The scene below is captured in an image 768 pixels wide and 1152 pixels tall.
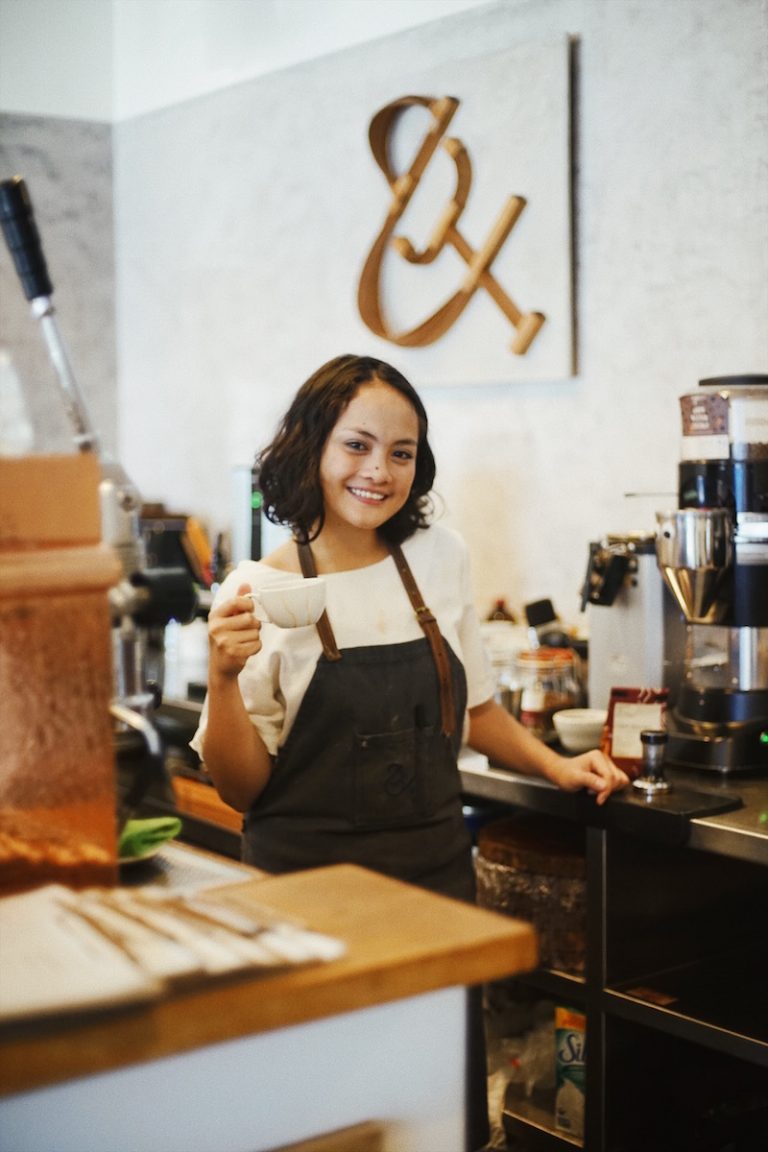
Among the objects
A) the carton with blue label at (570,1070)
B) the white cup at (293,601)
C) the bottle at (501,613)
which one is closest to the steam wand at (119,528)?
the white cup at (293,601)

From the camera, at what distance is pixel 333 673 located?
2.20 m

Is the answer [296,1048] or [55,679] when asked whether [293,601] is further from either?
[296,1048]

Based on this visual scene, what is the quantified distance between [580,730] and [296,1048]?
5.12 feet

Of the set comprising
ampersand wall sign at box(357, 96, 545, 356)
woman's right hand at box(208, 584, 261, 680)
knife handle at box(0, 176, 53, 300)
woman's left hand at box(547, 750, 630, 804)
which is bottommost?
woman's left hand at box(547, 750, 630, 804)

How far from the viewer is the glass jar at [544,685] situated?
287 centimetres

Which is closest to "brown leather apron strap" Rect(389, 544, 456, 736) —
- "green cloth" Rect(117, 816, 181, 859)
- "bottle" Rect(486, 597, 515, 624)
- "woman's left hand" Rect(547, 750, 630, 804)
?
"woman's left hand" Rect(547, 750, 630, 804)

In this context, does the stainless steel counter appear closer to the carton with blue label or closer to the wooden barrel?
the carton with blue label

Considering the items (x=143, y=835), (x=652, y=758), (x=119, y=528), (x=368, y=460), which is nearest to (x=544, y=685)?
(x=652, y=758)

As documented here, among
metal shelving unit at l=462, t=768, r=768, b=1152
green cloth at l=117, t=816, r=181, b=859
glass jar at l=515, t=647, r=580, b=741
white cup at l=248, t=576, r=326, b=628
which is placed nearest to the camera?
green cloth at l=117, t=816, r=181, b=859

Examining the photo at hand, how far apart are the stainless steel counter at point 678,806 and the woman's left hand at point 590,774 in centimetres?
2

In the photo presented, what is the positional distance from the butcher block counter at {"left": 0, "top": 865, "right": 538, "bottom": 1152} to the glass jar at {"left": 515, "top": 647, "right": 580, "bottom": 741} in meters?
1.60

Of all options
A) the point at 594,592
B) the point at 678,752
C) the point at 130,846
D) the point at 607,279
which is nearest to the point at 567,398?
the point at 607,279

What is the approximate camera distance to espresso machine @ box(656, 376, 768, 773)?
253 centimetres

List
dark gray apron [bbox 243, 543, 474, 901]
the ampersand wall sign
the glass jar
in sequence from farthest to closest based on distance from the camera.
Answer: the ampersand wall sign → the glass jar → dark gray apron [bbox 243, 543, 474, 901]
